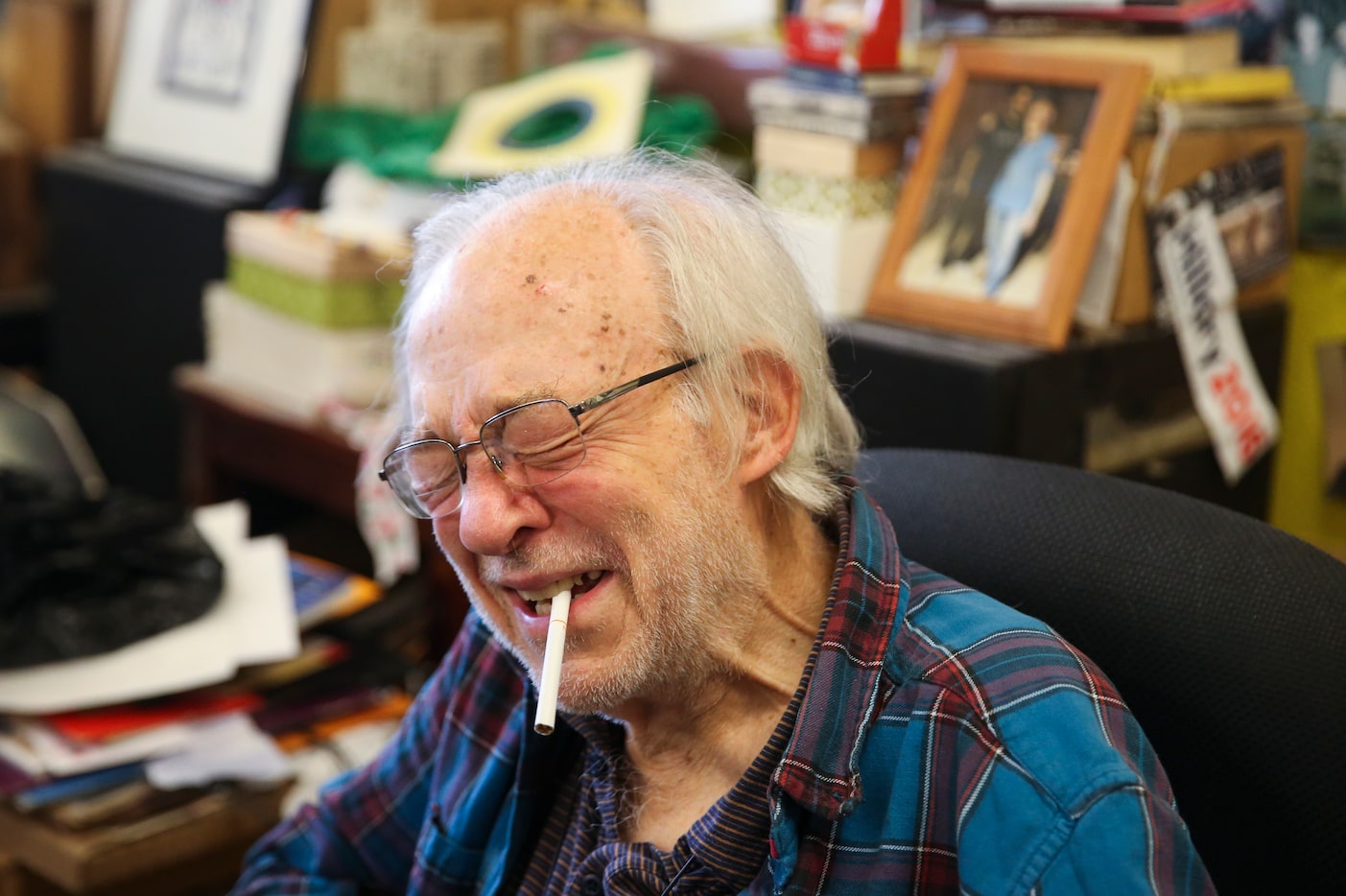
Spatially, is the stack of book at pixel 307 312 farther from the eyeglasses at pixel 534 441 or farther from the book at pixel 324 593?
the eyeglasses at pixel 534 441

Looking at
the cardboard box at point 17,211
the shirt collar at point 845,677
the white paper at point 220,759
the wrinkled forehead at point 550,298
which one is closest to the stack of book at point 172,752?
the white paper at point 220,759

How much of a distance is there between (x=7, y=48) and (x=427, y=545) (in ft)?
6.85

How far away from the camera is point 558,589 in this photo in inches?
40.6

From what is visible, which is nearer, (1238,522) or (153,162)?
(1238,522)

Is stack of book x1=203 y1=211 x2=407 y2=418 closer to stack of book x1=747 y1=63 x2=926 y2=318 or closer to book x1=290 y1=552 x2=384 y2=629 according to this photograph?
book x1=290 y1=552 x2=384 y2=629

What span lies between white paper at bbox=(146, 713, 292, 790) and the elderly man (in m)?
0.59

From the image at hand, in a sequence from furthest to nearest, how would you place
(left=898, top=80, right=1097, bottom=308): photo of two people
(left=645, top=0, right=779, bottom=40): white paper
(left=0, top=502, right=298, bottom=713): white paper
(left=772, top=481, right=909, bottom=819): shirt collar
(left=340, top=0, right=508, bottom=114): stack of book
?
(left=340, top=0, right=508, bottom=114): stack of book
(left=645, top=0, right=779, bottom=40): white paper
(left=898, top=80, right=1097, bottom=308): photo of two people
(left=0, top=502, right=298, bottom=713): white paper
(left=772, top=481, right=909, bottom=819): shirt collar

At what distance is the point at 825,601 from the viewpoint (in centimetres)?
109

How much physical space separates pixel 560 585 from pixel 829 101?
3.48 ft

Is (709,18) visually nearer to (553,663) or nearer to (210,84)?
(210,84)

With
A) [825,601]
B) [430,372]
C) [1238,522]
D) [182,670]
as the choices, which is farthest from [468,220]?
[182,670]

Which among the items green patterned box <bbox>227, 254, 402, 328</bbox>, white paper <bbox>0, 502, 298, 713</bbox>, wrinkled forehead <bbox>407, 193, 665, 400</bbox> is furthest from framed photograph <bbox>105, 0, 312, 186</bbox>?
wrinkled forehead <bbox>407, 193, 665, 400</bbox>

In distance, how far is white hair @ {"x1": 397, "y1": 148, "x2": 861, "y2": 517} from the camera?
1.02 metres

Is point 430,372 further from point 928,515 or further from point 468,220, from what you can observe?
point 928,515
